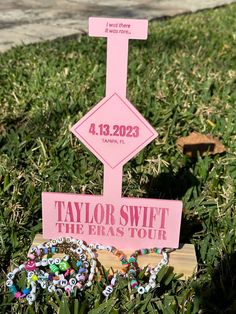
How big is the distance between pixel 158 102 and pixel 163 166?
2.02 ft

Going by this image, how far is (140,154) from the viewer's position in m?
2.39

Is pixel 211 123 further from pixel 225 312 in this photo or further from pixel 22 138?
pixel 225 312

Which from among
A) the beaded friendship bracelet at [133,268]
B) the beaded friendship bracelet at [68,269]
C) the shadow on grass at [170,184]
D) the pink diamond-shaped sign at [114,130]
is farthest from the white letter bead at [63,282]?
the shadow on grass at [170,184]

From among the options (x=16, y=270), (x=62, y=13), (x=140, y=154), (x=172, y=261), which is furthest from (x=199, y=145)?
(x=62, y=13)

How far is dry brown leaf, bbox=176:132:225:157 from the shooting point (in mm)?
2490

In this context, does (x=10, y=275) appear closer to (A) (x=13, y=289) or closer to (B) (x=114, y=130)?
(A) (x=13, y=289)

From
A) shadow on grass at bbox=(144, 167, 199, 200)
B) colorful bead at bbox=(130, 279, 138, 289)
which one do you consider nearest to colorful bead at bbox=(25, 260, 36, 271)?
colorful bead at bbox=(130, 279, 138, 289)

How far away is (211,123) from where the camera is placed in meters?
2.75

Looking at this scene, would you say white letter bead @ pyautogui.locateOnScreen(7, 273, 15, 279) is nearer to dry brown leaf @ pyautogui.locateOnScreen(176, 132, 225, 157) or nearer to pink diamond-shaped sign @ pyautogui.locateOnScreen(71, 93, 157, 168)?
pink diamond-shaped sign @ pyautogui.locateOnScreen(71, 93, 157, 168)

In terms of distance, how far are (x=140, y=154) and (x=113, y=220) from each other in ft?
2.13

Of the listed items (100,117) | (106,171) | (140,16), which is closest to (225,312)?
(106,171)

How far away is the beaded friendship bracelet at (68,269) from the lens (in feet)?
5.49

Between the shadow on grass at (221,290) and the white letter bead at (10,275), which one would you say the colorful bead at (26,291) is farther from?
the shadow on grass at (221,290)

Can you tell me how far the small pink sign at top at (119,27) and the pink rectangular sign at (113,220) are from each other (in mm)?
452
